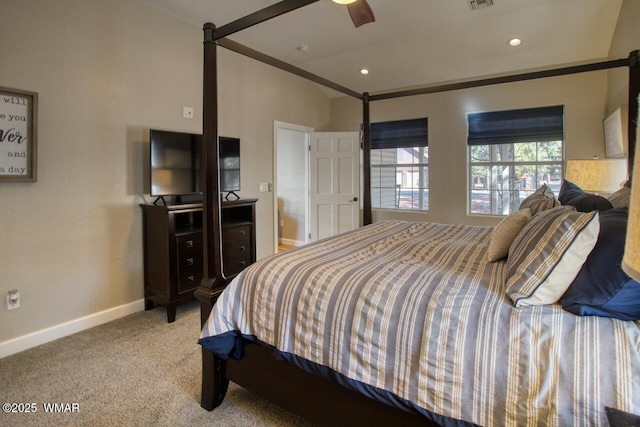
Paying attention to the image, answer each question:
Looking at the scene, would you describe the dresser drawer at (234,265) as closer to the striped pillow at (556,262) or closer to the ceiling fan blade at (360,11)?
the ceiling fan blade at (360,11)

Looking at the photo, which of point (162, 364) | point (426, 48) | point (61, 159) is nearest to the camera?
point (162, 364)

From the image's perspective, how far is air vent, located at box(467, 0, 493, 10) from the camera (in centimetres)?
311

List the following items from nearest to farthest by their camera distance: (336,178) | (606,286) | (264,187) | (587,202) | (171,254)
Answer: (606,286)
(587,202)
(171,254)
(264,187)
(336,178)

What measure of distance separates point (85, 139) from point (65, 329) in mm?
1481

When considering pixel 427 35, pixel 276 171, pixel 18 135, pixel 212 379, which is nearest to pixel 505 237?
Answer: pixel 212 379

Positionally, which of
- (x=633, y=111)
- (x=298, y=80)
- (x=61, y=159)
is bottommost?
(x=61, y=159)

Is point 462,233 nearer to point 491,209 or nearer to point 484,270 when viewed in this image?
point 484,270

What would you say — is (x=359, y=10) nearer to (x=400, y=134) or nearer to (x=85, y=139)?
(x=85, y=139)

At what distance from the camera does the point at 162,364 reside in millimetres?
2250

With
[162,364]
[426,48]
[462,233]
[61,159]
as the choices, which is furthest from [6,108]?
[426,48]

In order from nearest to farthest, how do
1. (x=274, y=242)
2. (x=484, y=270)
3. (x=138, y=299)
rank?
(x=484, y=270)
(x=138, y=299)
(x=274, y=242)

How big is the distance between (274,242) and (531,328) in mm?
3803

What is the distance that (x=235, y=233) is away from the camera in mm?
3549

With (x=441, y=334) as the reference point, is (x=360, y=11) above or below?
above
